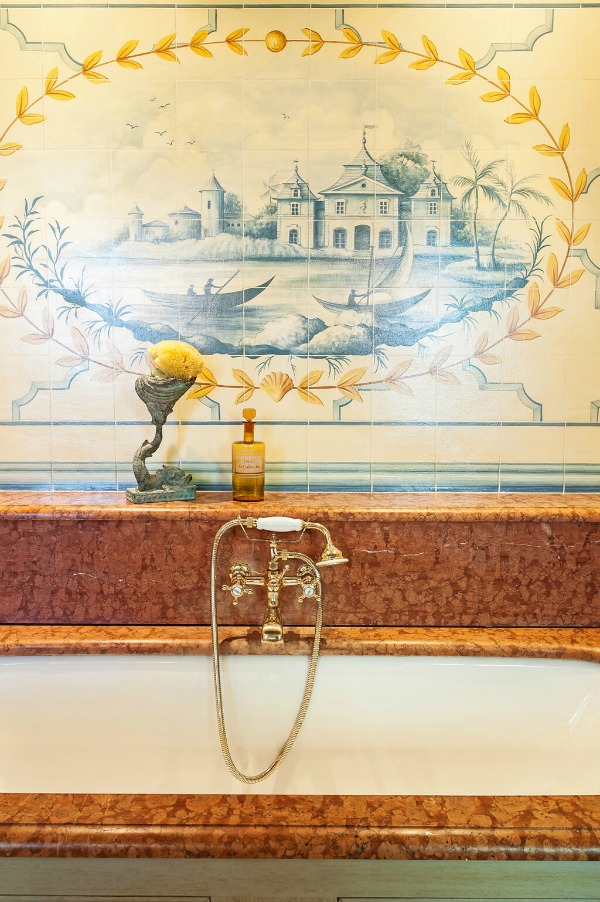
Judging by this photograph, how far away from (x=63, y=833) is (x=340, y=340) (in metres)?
1.19

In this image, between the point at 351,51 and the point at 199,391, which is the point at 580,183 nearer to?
the point at 351,51

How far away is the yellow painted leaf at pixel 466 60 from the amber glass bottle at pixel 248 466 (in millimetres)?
981

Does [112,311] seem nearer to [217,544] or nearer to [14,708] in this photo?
[217,544]

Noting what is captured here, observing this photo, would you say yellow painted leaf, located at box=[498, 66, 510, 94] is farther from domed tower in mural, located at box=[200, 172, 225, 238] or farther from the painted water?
domed tower in mural, located at box=[200, 172, 225, 238]

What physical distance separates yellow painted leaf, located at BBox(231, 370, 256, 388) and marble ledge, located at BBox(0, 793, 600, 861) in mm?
1022

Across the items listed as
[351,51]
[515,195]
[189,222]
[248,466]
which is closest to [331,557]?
[248,466]

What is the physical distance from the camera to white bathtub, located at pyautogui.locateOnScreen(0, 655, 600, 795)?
4.72 feet

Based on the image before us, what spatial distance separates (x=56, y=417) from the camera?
1.69 meters

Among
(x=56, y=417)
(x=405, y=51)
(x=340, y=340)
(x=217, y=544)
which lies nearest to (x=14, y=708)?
(x=217, y=544)

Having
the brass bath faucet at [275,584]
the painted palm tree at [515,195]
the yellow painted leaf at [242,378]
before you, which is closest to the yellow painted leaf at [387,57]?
the painted palm tree at [515,195]

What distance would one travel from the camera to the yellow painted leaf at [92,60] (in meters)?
1.62

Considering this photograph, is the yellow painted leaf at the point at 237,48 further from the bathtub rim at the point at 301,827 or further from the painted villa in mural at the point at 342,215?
the bathtub rim at the point at 301,827

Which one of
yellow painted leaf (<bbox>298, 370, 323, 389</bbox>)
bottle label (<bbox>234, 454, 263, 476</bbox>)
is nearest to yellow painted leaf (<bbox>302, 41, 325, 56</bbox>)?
yellow painted leaf (<bbox>298, 370, 323, 389</bbox>)

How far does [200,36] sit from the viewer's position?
5.29ft
